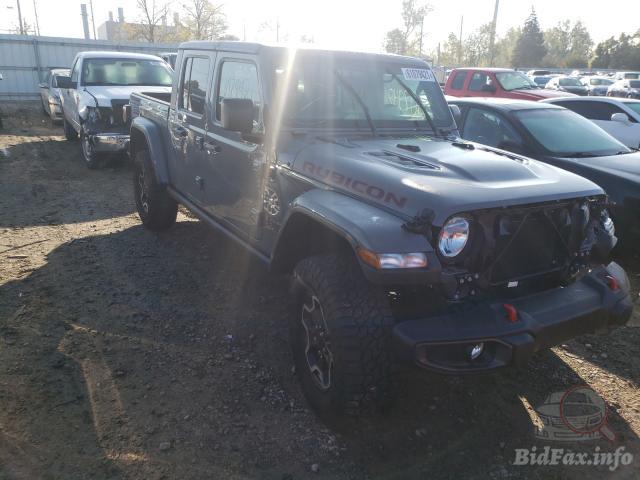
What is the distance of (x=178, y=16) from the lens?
35188 millimetres

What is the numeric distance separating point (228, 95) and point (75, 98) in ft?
22.3

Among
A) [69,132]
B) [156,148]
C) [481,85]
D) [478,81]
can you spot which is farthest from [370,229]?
[69,132]

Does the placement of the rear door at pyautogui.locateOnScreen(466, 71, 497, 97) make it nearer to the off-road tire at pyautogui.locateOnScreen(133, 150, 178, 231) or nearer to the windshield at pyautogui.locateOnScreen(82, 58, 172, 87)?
the windshield at pyautogui.locateOnScreen(82, 58, 172, 87)

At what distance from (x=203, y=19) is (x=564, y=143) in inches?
1301

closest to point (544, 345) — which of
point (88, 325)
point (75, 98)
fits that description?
point (88, 325)

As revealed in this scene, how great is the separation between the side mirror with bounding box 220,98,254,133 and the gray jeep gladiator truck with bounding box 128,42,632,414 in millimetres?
10

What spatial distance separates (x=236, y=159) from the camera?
3961 millimetres

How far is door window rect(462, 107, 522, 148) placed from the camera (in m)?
6.07

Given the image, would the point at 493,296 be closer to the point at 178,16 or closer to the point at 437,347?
the point at 437,347

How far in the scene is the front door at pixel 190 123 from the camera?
453cm

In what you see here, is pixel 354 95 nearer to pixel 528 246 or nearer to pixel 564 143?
pixel 528 246

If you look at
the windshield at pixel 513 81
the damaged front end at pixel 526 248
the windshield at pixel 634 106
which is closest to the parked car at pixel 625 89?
the windshield at pixel 513 81

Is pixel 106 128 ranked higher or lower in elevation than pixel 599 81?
lower

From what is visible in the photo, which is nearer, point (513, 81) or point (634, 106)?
point (634, 106)
